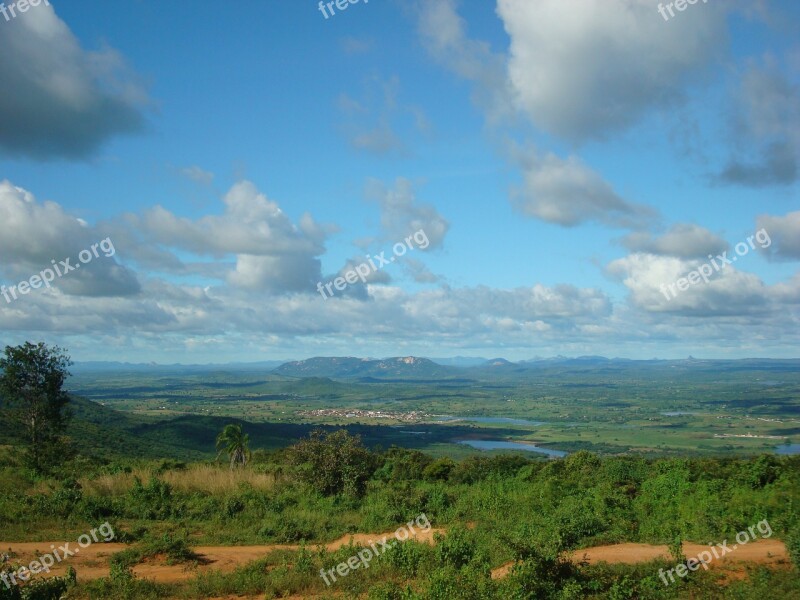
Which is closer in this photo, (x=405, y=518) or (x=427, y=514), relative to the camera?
(x=405, y=518)

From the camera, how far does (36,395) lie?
28.6 metres

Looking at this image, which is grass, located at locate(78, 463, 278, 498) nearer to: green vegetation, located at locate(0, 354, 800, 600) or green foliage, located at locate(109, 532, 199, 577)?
green vegetation, located at locate(0, 354, 800, 600)

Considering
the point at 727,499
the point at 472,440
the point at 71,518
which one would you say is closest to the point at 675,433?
the point at 472,440

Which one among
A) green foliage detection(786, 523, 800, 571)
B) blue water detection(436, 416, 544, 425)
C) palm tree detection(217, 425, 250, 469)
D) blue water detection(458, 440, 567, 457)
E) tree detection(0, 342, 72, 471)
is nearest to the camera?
green foliage detection(786, 523, 800, 571)

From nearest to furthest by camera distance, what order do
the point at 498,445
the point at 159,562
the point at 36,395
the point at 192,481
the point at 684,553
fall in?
the point at 684,553
the point at 159,562
the point at 192,481
the point at 36,395
the point at 498,445

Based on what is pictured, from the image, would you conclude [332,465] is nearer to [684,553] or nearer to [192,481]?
[192,481]

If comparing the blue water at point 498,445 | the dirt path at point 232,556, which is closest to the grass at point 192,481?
the dirt path at point 232,556

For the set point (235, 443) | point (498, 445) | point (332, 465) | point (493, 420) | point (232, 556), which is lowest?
point (493, 420)

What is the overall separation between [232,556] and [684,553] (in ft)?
33.4

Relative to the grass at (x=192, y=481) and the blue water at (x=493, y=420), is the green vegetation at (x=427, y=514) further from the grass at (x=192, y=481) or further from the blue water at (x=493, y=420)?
the blue water at (x=493, y=420)

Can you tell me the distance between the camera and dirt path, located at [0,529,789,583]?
10773mm

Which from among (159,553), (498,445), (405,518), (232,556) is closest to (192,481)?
(159,553)

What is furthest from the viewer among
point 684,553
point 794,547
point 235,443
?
point 235,443

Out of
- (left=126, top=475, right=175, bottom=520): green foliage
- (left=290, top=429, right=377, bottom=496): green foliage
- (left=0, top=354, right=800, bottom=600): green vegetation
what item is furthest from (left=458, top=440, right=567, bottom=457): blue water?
(left=126, top=475, right=175, bottom=520): green foliage
